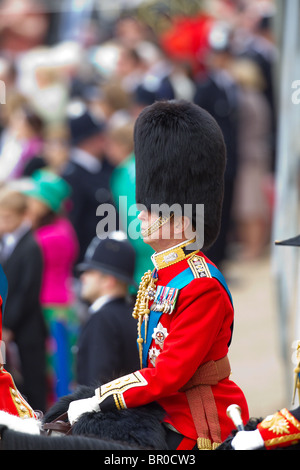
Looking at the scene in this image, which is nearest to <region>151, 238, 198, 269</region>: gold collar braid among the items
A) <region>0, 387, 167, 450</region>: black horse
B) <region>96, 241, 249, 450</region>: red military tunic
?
<region>96, 241, 249, 450</region>: red military tunic

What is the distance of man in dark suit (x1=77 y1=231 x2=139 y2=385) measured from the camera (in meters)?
4.06

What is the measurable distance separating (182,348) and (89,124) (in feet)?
16.7

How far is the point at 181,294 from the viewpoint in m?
2.73

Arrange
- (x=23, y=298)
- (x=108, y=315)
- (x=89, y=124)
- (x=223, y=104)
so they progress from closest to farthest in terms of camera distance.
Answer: (x=108, y=315) < (x=23, y=298) < (x=89, y=124) < (x=223, y=104)

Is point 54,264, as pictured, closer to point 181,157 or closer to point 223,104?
point 223,104

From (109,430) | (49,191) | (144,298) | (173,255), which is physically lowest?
(109,430)

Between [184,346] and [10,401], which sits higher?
[184,346]

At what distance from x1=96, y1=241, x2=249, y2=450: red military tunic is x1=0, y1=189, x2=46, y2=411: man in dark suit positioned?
2729 mm

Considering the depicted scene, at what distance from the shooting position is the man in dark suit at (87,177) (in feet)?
23.8

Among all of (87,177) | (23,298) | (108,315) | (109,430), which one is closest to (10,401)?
(109,430)

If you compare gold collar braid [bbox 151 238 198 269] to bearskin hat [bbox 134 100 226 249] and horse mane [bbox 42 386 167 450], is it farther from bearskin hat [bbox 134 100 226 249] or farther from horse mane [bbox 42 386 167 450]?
horse mane [bbox 42 386 167 450]

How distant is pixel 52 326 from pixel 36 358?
1.63ft
